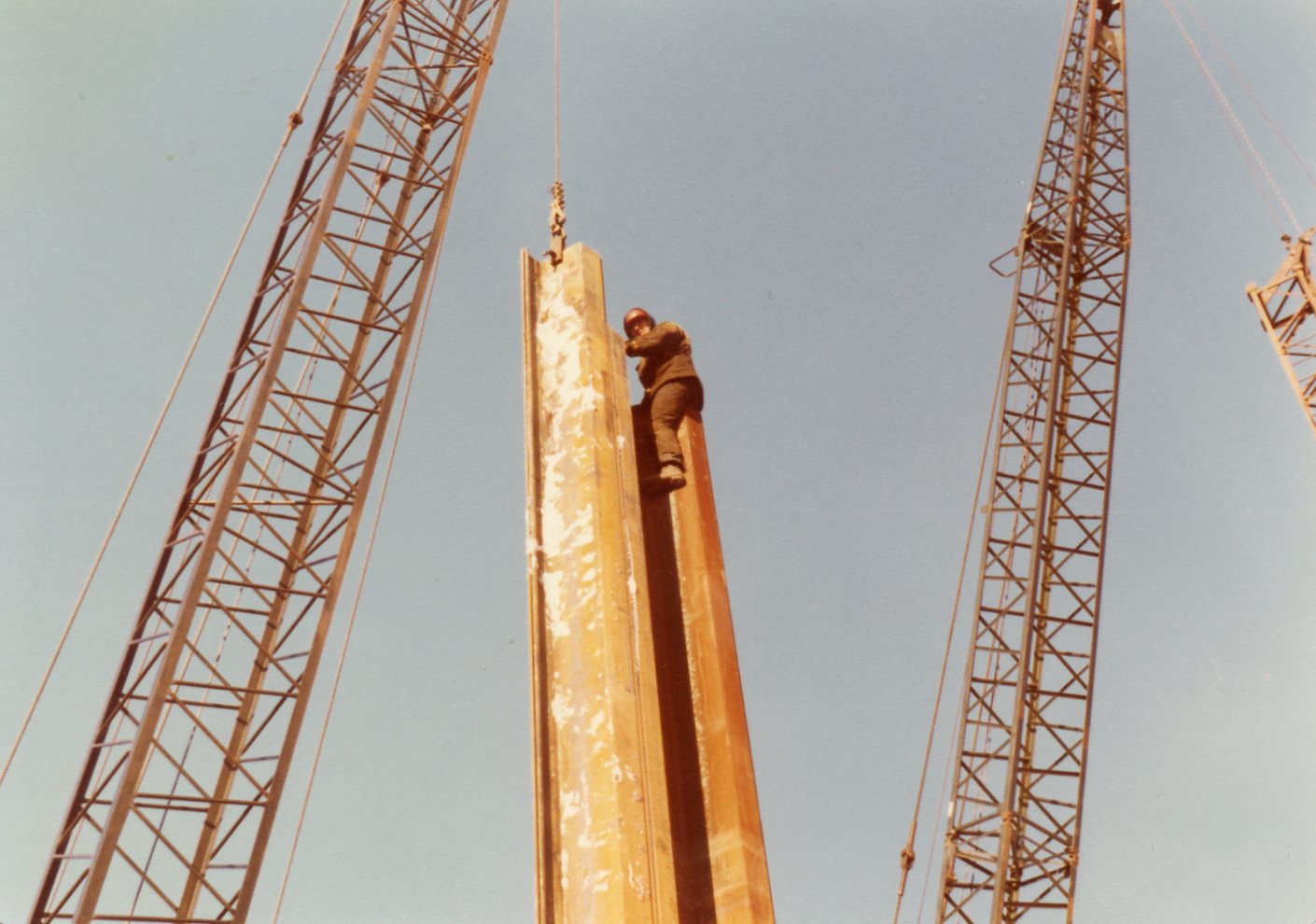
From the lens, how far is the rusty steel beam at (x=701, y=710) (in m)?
4.55

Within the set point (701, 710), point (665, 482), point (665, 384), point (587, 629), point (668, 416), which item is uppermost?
point (665, 384)

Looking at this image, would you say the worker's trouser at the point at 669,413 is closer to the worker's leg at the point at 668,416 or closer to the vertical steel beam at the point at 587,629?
the worker's leg at the point at 668,416

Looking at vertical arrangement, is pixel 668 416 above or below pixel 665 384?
below

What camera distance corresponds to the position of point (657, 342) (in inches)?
246

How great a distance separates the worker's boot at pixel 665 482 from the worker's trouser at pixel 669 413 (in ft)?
0.15

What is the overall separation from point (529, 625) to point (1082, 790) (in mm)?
20309

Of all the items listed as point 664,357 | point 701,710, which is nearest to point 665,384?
point 664,357

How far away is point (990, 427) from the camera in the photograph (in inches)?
970

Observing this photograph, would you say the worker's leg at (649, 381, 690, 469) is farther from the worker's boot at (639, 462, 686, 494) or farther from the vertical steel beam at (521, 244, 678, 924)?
the vertical steel beam at (521, 244, 678, 924)

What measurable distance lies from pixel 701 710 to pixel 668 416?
154cm

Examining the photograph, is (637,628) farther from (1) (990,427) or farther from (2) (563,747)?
(1) (990,427)

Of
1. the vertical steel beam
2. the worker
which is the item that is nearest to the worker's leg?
the worker

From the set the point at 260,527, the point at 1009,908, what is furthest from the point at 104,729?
Result: the point at 1009,908

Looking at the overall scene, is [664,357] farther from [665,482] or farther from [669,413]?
[665,482]
